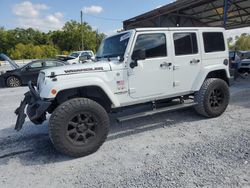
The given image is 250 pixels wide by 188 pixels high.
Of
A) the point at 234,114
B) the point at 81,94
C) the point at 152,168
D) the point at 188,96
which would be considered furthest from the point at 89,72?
the point at 234,114

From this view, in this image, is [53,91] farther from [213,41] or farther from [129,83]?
[213,41]

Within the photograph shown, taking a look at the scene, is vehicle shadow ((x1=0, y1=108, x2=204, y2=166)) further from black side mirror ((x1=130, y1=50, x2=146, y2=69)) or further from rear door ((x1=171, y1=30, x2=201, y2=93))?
black side mirror ((x1=130, y1=50, x2=146, y2=69))

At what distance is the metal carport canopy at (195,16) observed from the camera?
48.3ft

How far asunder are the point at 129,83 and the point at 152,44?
965 mm

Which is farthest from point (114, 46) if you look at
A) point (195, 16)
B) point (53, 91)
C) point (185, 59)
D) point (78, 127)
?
point (195, 16)

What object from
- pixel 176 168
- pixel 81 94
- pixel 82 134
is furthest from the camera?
pixel 81 94

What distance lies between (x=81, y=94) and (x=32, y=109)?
90 cm

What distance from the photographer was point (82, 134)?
411 cm

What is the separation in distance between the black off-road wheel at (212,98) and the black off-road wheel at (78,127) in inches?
95.7

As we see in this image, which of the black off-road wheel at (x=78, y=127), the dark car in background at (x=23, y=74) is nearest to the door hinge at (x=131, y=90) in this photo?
the black off-road wheel at (x=78, y=127)

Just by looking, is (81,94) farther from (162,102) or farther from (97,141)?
(162,102)

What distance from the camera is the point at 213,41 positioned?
5.65m

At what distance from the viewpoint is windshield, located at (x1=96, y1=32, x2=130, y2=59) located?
4719 millimetres

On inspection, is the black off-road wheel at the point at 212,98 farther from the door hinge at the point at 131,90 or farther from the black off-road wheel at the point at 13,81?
the black off-road wheel at the point at 13,81
